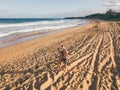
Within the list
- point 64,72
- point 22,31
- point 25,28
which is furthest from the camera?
point 25,28

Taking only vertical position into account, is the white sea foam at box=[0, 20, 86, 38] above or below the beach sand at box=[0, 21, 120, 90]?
below

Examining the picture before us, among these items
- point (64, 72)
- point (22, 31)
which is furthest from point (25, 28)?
point (64, 72)

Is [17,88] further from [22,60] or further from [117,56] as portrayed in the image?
[117,56]

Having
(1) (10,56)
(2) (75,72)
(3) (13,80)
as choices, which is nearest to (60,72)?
(2) (75,72)

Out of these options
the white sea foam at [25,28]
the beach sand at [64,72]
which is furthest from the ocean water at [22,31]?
the beach sand at [64,72]

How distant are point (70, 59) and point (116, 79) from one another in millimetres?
4429

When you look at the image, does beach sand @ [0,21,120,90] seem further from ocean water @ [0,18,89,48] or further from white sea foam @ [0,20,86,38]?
white sea foam @ [0,20,86,38]

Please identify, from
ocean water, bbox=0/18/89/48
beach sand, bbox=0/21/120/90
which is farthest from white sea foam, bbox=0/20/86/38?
beach sand, bbox=0/21/120/90

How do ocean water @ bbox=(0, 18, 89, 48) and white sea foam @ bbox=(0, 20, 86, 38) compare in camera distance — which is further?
white sea foam @ bbox=(0, 20, 86, 38)

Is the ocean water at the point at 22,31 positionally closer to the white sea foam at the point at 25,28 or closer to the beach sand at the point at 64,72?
the white sea foam at the point at 25,28

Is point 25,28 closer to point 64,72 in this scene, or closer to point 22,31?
point 22,31

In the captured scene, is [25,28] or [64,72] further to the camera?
[25,28]

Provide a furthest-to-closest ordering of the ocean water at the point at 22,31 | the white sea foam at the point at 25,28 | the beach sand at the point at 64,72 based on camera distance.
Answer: the white sea foam at the point at 25,28 < the ocean water at the point at 22,31 < the beach sand at the point at 64,72

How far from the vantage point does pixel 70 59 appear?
46.4 feet
